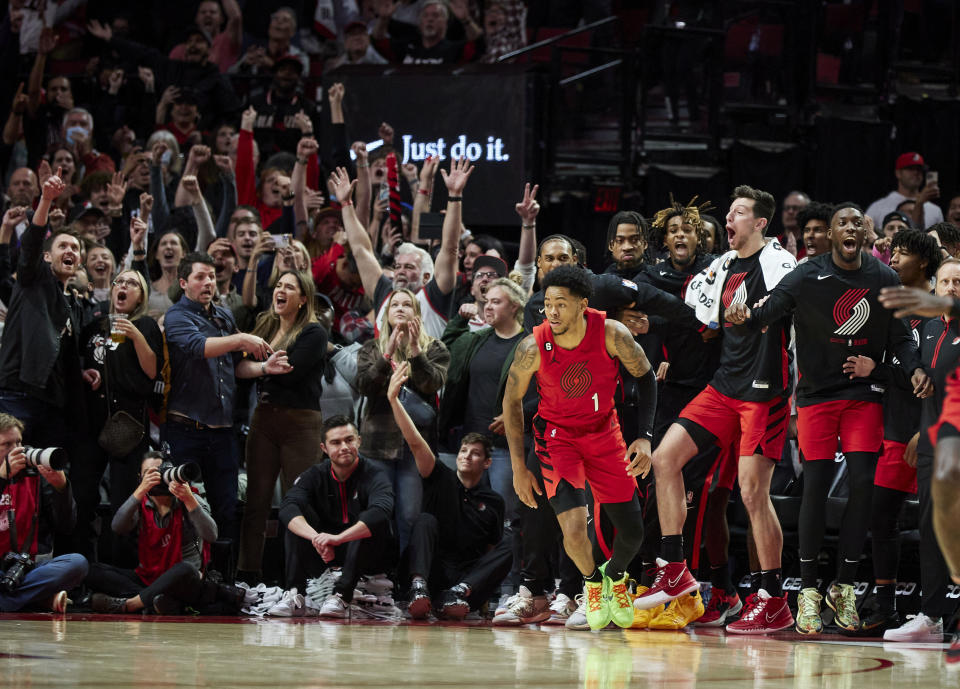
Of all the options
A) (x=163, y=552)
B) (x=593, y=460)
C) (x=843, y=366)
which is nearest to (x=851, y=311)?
(x=843, y=366)

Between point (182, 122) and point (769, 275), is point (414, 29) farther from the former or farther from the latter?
point (769, 275)

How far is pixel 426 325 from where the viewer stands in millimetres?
9469

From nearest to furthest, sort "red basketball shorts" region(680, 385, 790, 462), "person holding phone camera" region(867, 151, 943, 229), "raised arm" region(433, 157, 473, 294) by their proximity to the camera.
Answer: "red basketball shorts" region(680, 385, 790, 462) → "raised arm" region(433, 157, 473, 294) → "person holding phone camera" region(867, 151, 943, 229)

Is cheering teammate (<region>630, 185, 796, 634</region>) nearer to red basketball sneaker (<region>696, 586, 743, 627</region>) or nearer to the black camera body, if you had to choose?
red basketball sneaker (<region>696, 586, 743, 627</region>)

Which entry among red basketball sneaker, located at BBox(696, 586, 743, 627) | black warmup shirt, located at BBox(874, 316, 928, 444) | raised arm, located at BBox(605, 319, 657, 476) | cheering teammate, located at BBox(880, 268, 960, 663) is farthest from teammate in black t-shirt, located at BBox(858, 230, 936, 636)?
cheering teammate, located at BBox(880, 268, 960, 663)

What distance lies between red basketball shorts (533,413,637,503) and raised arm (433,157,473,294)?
2.16 metres

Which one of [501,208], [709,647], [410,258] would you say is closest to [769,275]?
[709,647]

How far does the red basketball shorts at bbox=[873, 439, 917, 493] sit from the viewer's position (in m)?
7.39

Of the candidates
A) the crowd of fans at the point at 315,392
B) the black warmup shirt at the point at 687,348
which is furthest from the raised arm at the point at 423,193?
the black warmup shirt at the point at 687,348

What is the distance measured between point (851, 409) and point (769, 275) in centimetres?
90

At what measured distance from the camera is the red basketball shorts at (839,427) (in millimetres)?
7324

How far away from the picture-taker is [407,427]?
8438 mm

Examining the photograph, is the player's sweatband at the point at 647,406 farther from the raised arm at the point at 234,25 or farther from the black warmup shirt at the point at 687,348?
the raised arm at the point at 234,25

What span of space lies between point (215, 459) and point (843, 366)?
3943 mm
